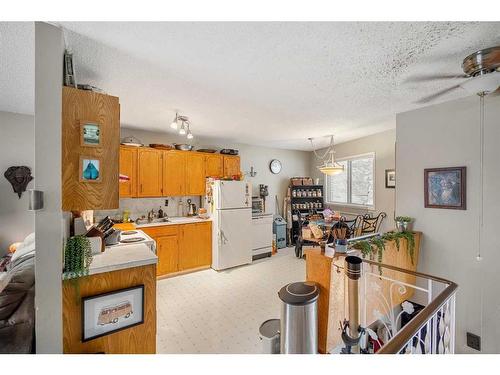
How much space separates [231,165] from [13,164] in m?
3.35

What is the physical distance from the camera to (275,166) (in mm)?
5930

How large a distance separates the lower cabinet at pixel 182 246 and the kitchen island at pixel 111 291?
6.10 feet

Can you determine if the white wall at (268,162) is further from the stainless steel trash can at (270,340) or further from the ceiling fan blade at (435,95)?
the stainless steel trash can at (270,340)

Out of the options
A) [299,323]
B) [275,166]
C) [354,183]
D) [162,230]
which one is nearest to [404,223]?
[299,323]

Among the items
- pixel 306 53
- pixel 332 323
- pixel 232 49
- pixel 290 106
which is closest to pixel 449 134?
pixel 290 106

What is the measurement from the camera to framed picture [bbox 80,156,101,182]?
148 centimetres

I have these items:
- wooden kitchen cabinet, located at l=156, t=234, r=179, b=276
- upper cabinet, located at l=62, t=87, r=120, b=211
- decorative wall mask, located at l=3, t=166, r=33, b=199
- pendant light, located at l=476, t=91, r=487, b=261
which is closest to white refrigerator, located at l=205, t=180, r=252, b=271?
wooden kitchen cabinet, located at l=156, t=234, r=179, b=276

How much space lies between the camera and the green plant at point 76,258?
57.2 inches

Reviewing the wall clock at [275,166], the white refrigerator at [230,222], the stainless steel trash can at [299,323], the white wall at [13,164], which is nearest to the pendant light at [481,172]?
the stainless steel trash can at [299,323]

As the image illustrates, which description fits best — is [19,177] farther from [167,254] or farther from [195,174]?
[195,174]

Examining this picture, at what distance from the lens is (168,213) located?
4.41 meters

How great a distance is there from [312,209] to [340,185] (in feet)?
3.11

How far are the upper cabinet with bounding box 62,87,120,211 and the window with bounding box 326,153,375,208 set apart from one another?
4929 mm
